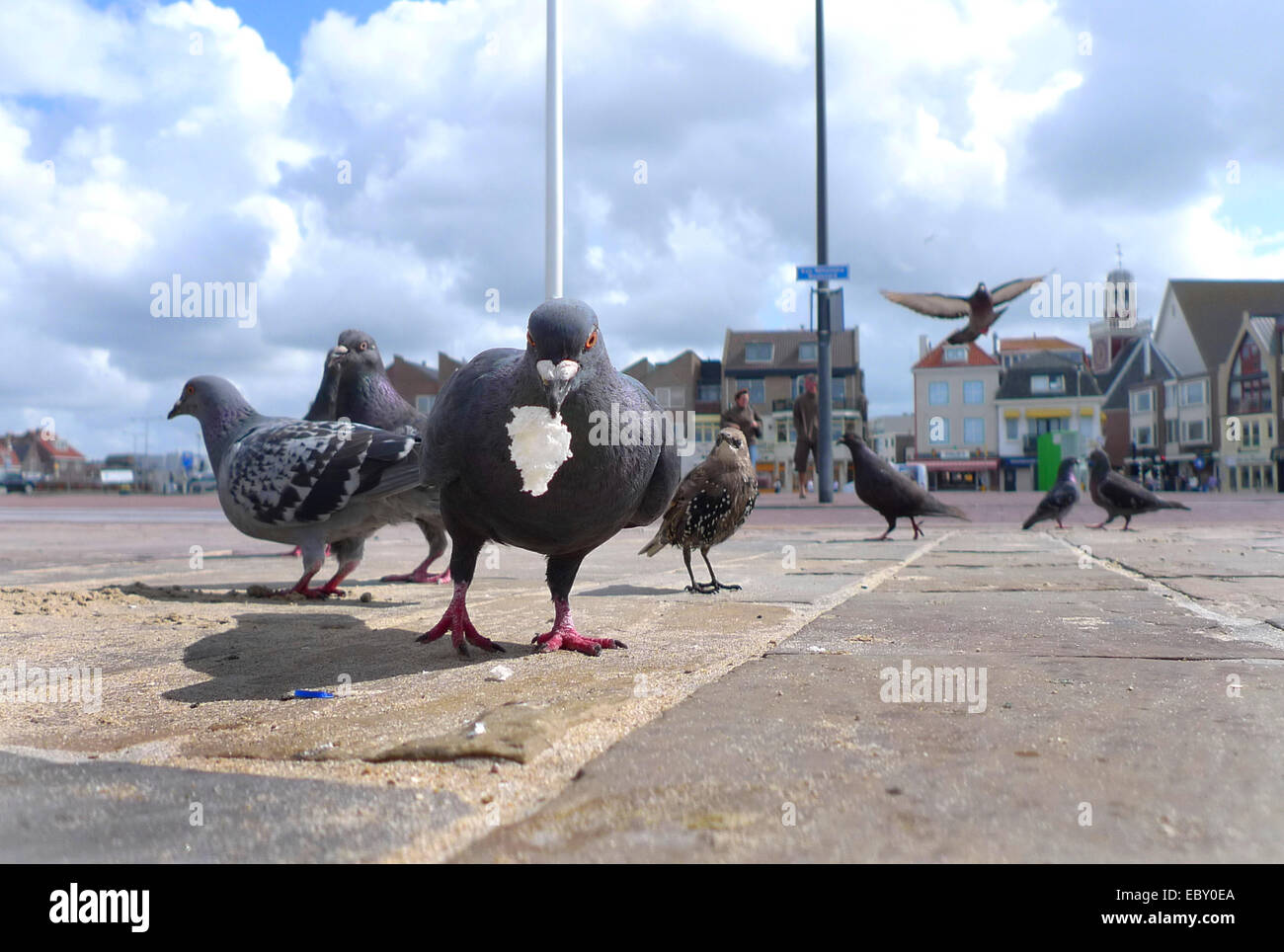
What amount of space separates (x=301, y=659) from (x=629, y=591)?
215 centimetres

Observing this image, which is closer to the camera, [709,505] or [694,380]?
[709,505]

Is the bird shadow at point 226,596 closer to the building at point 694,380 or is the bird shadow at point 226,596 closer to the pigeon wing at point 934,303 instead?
the pigeon wing at point 934,303

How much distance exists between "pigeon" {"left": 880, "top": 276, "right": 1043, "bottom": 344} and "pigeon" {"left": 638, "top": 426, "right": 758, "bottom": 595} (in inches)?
221

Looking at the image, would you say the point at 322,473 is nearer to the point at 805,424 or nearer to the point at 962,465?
the point at 805,424

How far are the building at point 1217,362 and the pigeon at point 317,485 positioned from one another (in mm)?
54460

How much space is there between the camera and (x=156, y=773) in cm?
158

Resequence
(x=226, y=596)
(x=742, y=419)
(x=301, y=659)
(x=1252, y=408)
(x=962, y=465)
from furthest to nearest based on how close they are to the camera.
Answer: (x=962, y=465) → (x=1252, y=408) → (x=742, y=419) → (x=226, y=596) → (x=301, y=659)

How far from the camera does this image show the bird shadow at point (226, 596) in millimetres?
4453

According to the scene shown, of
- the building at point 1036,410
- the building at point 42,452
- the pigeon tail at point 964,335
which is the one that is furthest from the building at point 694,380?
the building at point 42,452

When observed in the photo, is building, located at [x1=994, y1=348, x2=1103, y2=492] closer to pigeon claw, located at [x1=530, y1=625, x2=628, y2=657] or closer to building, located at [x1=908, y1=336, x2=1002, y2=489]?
building, located at [x1=908, y1=336, x2=1002, y2=489]

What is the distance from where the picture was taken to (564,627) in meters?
3.04

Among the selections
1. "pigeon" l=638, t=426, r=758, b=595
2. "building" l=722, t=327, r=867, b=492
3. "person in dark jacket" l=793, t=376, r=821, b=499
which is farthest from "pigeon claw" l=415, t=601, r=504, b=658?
"building" l=722, t=327, r=867, b=492

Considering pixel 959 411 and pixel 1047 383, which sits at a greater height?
pixel 1047 383

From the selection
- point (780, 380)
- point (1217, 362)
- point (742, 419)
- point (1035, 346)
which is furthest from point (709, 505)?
point (1035, 346)
